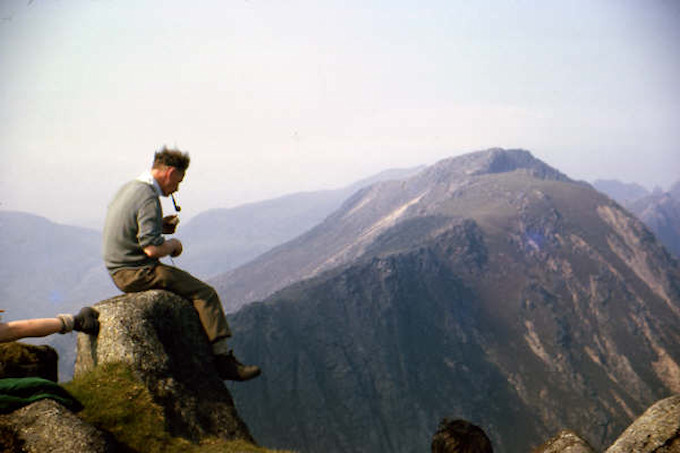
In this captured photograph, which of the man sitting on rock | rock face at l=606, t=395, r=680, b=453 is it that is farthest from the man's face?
Result: rock face at l=606, t=395, r=680, b=453

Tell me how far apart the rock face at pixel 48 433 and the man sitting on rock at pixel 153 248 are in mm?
2785

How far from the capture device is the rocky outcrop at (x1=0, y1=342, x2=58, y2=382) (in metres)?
7.75

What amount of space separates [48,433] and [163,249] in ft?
11.0

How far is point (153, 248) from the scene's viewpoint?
7895mm

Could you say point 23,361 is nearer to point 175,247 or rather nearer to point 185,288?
point 185,288

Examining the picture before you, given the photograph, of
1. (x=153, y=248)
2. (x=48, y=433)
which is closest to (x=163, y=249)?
(x=153, y=248)

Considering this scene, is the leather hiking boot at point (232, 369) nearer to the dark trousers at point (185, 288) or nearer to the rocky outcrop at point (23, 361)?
the dark trousers at point (185, 288)

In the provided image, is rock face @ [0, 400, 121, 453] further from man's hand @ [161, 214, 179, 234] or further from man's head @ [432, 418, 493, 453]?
man's head @ [432, 418, 493, 453]

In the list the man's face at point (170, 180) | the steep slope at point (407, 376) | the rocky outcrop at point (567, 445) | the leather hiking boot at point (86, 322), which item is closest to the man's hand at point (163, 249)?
the man's face at point (170, 180)

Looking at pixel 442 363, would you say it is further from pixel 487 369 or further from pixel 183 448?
pixel 183 448

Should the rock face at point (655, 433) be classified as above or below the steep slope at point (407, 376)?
above

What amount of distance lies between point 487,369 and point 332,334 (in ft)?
234

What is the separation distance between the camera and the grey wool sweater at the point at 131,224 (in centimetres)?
785

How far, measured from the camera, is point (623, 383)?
605 feet
